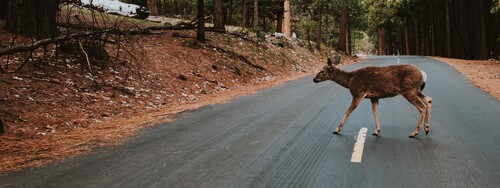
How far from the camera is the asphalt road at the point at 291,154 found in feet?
16.6

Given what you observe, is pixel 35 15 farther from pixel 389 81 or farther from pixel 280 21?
pixel 280 21

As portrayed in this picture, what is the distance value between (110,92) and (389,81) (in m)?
7.29

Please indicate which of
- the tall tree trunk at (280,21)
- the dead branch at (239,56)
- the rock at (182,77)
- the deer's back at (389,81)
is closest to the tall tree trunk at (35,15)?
the rock at (182,77)

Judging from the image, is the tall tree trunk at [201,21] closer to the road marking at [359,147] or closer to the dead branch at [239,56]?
the dead branch at [239,56]

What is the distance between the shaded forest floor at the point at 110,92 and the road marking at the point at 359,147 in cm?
403

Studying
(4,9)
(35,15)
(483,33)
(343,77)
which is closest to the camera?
(343,77)

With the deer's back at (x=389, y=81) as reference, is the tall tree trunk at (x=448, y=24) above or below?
above

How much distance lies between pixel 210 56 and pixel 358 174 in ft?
44.6

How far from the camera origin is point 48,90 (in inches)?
391

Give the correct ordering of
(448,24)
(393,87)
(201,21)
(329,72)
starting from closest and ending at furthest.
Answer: (393,87) < (329,72) < (201,21) < (448,24)

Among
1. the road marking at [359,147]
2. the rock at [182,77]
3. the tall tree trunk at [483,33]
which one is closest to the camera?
the road marking at [359,147]

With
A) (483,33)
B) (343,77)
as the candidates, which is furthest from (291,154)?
(483,33)

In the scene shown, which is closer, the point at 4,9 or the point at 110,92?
the point at 110,92

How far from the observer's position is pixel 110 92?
1125cm
